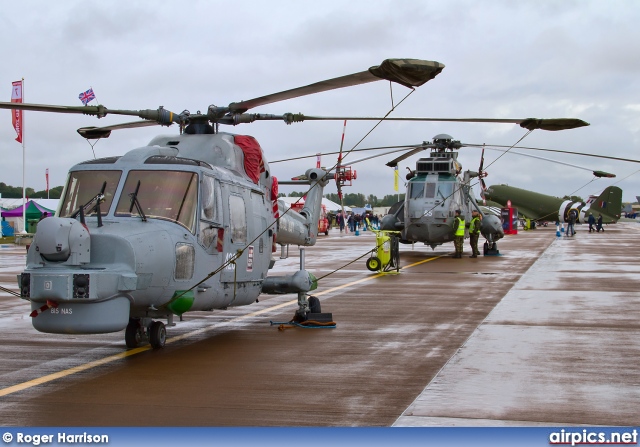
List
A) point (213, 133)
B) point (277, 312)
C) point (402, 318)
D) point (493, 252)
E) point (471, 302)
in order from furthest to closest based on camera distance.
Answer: point (493, 252) → point (471, 302) → point (277, 312) → point (402, 318) → point (213, 133)

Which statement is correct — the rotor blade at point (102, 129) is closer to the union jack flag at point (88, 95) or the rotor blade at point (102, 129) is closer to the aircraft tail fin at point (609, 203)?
the union jack flag at point (88, 95)

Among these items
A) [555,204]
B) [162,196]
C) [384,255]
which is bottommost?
[384,255]

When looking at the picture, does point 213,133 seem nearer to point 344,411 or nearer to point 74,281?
point 74,281

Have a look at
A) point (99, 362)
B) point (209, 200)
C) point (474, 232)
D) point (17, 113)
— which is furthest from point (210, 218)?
point (17, 113)

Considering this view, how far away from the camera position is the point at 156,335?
995 cm

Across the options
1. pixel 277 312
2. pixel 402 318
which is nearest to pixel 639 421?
pixel 402 318

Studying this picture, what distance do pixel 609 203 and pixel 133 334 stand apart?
220 ft

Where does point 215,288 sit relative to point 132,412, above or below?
above

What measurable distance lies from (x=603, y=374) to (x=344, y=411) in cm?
323

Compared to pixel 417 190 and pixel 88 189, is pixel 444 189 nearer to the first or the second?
pixel 417 190

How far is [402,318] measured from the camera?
43.5 ft

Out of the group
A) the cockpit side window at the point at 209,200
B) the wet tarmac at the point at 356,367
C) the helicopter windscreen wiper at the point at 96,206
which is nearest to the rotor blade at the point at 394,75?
the cockpit side window at the point at 209,200

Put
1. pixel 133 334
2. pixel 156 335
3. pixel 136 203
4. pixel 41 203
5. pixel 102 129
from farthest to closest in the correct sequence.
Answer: pixel 41 203, pixel 102 129, pixel 133 334, pixel 156 335, pixel 136 203

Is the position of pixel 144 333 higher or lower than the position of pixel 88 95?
lower
